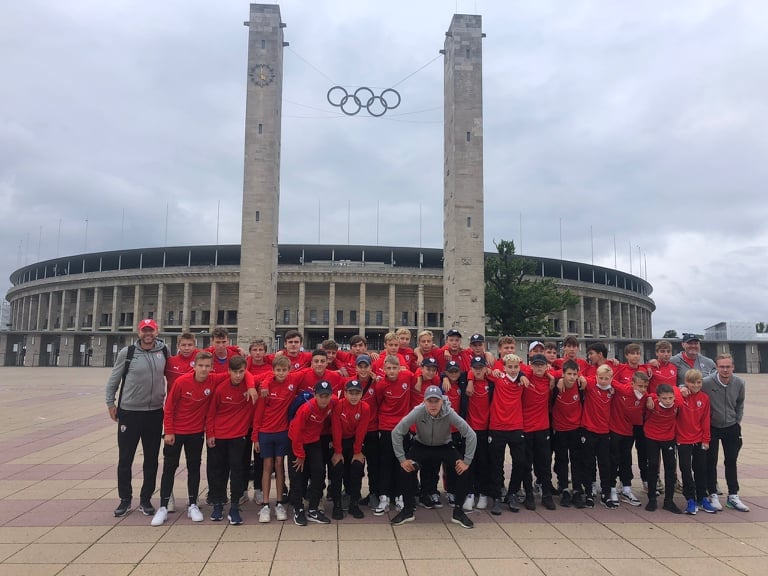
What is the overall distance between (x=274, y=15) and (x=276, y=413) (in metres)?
37.6

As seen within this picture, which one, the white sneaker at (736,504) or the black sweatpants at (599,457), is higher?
the black sweatpants at (599,457)

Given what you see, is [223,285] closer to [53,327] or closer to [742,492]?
[53,327]

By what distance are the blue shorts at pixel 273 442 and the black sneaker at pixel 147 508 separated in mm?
1422

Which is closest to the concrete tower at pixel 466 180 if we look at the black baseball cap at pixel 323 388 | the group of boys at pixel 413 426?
the group of boys at pixel 413 426

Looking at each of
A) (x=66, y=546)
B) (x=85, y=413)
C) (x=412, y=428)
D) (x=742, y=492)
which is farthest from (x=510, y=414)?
(x=85, y=413)

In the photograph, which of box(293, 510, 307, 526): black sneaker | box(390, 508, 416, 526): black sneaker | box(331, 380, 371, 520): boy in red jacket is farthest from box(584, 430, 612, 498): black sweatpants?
box(293, 510, 307, 526): black sneaker

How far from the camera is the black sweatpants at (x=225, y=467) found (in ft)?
20.2

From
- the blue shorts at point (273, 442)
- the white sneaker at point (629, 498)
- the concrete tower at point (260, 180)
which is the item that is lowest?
the white sneaker at point (629, 498)

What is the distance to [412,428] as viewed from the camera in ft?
22.2

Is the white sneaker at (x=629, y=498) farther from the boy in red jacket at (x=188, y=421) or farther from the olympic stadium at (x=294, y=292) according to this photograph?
the olympic stadium at (x=294, y=292)

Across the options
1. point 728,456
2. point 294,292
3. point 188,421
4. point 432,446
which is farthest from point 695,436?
point 294,292

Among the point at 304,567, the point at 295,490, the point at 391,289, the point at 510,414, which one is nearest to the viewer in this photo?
the point at 304,567

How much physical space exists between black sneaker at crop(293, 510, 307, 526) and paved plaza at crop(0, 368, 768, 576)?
13cm

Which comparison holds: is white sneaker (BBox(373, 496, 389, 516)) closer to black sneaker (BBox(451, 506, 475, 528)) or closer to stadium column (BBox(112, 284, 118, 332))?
black sneaker (BBox(451, 506, 475, 528))
